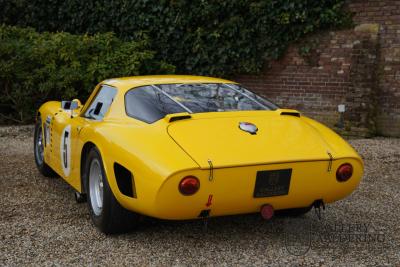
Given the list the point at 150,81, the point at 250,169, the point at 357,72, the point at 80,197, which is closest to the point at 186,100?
the point at 150,81

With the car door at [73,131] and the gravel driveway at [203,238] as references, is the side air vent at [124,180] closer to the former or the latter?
the gravel driveway at [203,238]

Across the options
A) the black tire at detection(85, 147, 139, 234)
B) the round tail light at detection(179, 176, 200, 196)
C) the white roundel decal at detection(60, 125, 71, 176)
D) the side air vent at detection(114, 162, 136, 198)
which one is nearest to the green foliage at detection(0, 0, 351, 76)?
the white roundel decal at detection(60, 125, 71, 176)

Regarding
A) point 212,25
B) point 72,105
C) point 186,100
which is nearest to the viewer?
point 186,100

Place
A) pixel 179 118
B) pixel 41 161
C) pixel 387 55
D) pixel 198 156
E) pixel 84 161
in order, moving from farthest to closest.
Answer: pixel 387 55 < pixel 41 161 < pixel 84 161 < pixel 179 118 < pixel 198 156

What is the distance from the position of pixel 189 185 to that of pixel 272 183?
1.98ft

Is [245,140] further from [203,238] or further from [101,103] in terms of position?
[101,103]

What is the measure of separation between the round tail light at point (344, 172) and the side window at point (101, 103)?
193cm

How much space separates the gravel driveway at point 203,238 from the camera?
356 cm

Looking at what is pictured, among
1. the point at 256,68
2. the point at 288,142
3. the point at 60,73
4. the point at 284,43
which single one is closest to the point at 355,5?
the point at 284,43

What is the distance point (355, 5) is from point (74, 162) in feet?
20.4

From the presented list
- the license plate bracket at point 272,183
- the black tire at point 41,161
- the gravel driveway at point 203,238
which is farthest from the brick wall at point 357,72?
the license plate bracket at point 272,183

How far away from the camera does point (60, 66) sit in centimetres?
1012

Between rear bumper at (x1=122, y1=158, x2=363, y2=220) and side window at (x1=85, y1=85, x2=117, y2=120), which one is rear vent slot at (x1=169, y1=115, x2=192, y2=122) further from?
side window at (x1=85, y1=85, x2=117, y2=120)

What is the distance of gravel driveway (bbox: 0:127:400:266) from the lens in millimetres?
3561
